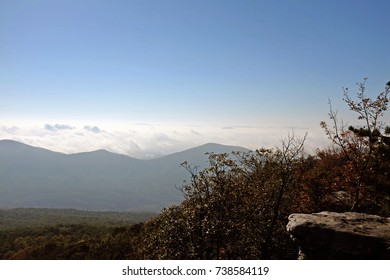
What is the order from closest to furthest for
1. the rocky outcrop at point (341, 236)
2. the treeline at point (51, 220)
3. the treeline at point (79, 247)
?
the rocky outcrop at point (341, 236), the treeline at point (79, 247), the treeline at point (51, 220)

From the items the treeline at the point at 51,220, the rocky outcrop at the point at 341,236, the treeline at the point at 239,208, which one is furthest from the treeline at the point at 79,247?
the treeline at the point at 51,220

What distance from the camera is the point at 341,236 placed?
1346 centimetres

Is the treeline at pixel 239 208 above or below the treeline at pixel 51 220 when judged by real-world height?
above

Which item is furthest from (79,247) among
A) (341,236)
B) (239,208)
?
(341,236)

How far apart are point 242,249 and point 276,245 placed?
3033 mm

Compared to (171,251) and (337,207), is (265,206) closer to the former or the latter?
(171,251)

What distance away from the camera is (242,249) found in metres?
17.5

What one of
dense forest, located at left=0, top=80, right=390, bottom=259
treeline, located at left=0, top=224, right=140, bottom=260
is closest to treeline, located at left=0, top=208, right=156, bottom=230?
treeline, located at left=0, top=224, right=140, bottom=260

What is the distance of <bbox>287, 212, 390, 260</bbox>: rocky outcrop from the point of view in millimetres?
13023

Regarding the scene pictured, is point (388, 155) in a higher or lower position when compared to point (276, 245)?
higher

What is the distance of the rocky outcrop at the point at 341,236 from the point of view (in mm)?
13023

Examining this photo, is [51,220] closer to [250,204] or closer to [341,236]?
[250,204]

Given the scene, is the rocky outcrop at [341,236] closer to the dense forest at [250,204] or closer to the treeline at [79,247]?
the dense forest at [250,204]

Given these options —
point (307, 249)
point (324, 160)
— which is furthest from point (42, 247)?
point (307, 249)
